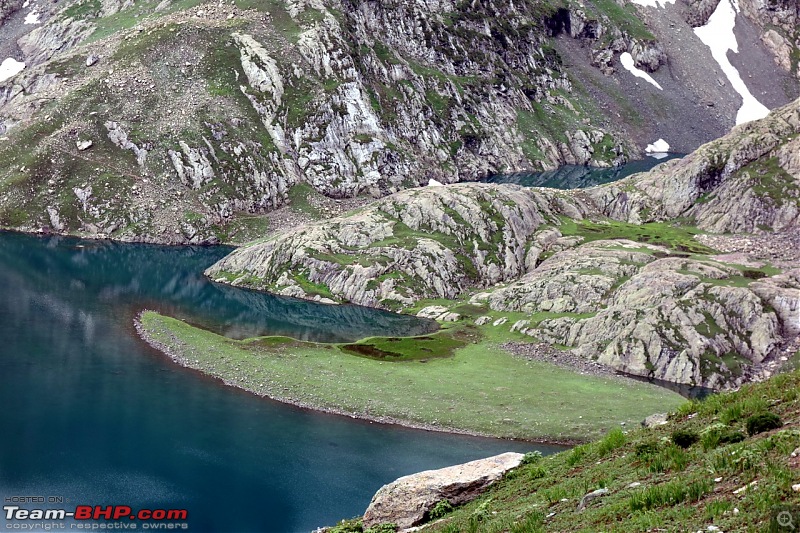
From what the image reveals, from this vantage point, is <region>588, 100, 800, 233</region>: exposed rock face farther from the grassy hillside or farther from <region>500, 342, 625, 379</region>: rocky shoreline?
the grassy hillside

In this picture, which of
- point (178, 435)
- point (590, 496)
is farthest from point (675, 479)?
point (178, 435)

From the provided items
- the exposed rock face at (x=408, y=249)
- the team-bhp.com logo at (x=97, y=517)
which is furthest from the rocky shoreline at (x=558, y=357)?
the team-bhp.com logo at (x=97, y=517)

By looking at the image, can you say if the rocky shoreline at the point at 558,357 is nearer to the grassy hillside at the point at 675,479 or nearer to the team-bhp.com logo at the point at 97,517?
the team-bhp.com logo at the point at 97,517

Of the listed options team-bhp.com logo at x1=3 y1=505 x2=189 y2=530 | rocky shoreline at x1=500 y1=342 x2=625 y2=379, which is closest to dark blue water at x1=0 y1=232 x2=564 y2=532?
team-bhp.com logo at x1=3 y1=505 x2=189 y2=530

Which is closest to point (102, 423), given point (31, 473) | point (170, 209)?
point (31, 473)

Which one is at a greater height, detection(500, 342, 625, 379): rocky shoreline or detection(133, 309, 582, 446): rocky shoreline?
detection(500, 342, 625, 379): rocky shoreline

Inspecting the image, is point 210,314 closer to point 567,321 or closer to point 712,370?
point 567,321

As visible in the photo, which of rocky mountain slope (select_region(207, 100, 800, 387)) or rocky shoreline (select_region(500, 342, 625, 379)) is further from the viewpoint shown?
rocky mountain slope (select_region(207, 100, 800, 387))
